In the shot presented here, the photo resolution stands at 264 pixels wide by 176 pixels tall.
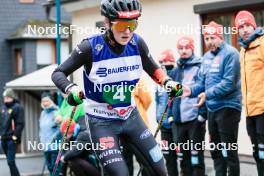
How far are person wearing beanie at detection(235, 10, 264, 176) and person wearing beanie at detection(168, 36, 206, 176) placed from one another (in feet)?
2.85

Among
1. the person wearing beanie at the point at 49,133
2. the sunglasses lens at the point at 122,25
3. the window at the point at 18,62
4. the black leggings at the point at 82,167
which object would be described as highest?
the window at the point at 18,62

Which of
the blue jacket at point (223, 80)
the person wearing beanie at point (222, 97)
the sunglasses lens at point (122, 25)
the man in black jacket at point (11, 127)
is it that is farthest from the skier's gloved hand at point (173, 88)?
the man in black jacket at point (11, 127)

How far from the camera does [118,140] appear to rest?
605cm

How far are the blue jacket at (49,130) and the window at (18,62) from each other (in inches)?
804

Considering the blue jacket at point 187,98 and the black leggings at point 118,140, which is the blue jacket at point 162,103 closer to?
the blue jacket at point 187,98

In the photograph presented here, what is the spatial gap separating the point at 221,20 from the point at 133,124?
7147mm

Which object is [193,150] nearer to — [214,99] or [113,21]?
[214,99]

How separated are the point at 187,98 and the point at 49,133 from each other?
395 centimetres

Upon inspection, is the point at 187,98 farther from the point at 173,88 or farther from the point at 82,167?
the point at 173,88

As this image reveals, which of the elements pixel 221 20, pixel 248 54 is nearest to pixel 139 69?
pixel 248 54

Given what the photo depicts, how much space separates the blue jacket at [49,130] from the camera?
40.3 ft

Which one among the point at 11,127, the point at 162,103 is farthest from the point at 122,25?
the point at 11,127

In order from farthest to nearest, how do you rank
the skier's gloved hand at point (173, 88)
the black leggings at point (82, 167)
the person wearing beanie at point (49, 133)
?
the person wearing beanie at point (49, 133) → the black leggings at point (82, 167) → the skier's gloved hand at point (173, 88)

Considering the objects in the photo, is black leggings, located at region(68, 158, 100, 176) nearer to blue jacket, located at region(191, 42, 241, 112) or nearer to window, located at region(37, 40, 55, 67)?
blue jacket, located at region(191, 42, 241, 112)
